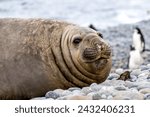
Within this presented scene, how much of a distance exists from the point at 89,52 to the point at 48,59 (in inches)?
20.4

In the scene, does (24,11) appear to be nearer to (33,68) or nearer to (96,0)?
(96,0)

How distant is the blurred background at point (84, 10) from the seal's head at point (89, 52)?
19698 millimetres

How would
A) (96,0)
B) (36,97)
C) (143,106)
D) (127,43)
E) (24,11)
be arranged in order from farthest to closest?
(96,0) → (24,11) → (127,43) → (36,97) → (143,106)

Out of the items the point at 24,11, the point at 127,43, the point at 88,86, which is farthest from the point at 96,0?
the point at 88,86

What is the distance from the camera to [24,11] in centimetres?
3378

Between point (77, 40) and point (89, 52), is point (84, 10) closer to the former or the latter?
point (77, 40)

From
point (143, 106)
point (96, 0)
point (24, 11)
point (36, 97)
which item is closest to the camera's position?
point (143, 106)

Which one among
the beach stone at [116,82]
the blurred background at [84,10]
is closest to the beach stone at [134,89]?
the beach stone at [116,82]

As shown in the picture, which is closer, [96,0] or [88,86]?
[88,86]

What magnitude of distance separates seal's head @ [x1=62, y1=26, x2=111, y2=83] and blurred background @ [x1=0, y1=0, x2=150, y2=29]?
64.6ft

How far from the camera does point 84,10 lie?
1367 inches

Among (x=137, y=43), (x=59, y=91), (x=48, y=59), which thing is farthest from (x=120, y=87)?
(x=137, y=43)

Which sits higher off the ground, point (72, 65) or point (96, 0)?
point (96, 0)

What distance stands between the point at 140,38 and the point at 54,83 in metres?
13.2
